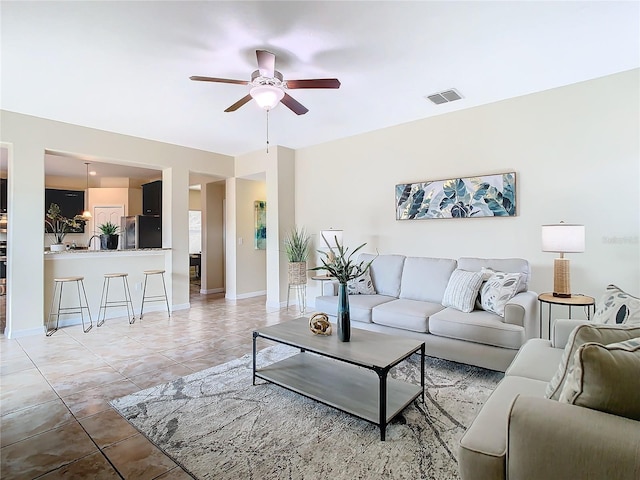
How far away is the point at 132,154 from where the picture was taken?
5.27 metres

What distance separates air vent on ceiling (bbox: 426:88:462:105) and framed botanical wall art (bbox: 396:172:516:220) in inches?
37.0

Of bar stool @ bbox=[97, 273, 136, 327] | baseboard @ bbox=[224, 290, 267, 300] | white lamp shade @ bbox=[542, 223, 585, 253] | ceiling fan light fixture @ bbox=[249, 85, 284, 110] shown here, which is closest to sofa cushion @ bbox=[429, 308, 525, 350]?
white lamp shade @ bbox=[542, 223, 585, 253]

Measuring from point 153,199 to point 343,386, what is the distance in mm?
6522

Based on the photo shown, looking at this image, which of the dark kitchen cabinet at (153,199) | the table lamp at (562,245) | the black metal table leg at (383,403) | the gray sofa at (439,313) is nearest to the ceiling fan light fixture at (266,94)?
the gray sofa at (439,313)

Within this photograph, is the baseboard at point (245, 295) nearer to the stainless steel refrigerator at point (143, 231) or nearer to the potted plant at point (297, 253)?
the potted plant at point (297, 253)

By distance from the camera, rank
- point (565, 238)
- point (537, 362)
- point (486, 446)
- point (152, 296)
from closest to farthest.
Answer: point (486, 446)
point (537, 362)
point (565, 238)
point (152, 296)

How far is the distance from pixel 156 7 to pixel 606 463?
10.7 feet

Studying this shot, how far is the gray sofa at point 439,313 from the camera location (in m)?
2.88

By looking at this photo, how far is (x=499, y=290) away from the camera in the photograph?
3201 mm

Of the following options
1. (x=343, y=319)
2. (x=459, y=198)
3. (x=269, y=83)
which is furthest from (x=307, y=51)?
(x=459, y=198)

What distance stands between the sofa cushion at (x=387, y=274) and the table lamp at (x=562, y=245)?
1616 mm

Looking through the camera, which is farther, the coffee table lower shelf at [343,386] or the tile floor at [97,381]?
the coffee table lower shelf at [343,386]

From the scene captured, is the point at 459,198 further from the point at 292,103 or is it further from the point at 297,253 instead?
the point at 297,253

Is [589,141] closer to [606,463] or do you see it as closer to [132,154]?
[606,463]
